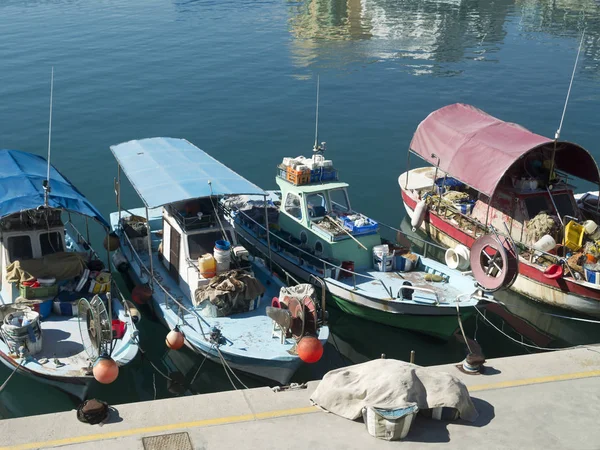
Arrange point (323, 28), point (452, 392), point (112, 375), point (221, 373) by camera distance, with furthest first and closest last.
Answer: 1. point (323, 28)
2. point (221, 373)
3. point (112, 375)
4. point (452, 392)

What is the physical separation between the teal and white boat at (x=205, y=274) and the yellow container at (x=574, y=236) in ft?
26.0

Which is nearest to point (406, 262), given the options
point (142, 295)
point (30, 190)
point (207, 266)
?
point (207, 266)

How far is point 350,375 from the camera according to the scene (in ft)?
39.9

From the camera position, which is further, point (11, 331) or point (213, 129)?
point (213, 129)

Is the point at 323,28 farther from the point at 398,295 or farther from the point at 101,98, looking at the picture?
the point at 398,295

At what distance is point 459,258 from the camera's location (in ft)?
61.3

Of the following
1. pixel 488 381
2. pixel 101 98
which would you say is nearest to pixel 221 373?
pixel 488 381

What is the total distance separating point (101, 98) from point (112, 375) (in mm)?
25778

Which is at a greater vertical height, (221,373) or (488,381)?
(488,381)

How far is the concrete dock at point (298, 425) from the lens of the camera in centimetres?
1129

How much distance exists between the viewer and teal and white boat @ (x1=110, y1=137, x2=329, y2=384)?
14633 millimetres

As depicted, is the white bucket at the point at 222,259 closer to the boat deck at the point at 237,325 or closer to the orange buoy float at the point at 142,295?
the boat deck at the point at 237,325

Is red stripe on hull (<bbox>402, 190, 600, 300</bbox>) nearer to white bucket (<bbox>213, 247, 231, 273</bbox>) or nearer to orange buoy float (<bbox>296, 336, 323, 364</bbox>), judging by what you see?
orange buoy float (<bbox>296, 336, 323, 364</bbox>)

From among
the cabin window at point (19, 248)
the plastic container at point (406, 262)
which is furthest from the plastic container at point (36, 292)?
the plastic container at point (406, 262)
